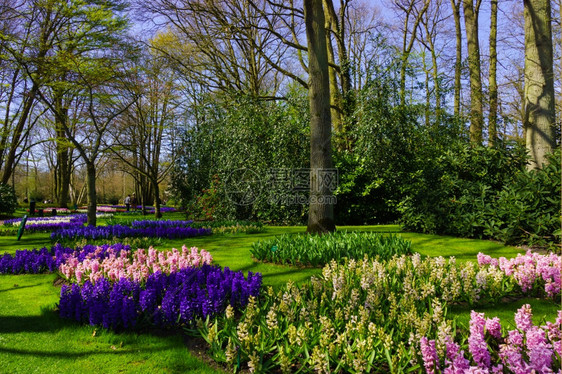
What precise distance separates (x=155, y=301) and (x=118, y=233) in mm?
5942

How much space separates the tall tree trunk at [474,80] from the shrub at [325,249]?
22.2ft

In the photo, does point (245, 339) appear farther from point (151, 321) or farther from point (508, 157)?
point (508, 157)

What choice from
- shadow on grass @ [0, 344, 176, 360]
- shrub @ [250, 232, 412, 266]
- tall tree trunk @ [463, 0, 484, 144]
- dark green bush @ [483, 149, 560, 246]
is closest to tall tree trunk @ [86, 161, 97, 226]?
shrub @ [250, 232, 412, 266]

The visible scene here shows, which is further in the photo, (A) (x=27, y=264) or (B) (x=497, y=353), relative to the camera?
(A) (x=27, y=264)

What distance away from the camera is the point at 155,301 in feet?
12.3

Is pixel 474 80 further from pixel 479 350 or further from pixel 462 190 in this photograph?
pixel 479 350

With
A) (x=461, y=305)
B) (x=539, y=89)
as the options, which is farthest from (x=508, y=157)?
(x=461, y=305)

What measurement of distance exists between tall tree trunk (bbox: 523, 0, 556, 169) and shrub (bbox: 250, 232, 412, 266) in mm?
3868

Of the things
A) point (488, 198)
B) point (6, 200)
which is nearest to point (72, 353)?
point (488, 198)

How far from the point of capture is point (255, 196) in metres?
13.2

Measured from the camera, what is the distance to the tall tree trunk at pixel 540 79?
7400 mm

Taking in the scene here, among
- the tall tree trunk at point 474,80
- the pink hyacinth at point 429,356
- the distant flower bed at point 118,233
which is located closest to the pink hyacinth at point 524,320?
the pink hyacinth at point 429,356

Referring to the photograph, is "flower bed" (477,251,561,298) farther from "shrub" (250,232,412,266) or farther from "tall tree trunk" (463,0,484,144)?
"tall tree trunk" (463,0,484,144)

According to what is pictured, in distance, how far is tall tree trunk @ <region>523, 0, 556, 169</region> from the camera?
7.40 meters
